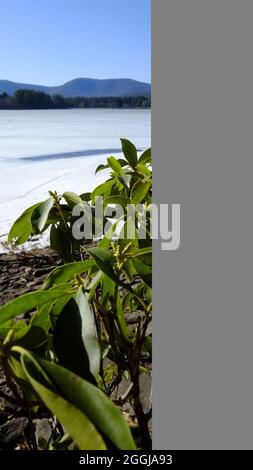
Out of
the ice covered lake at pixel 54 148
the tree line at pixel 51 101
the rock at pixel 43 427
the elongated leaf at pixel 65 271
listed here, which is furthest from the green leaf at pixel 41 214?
the tree line at pixel 51 101

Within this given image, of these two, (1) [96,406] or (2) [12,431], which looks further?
(2) [12,431]

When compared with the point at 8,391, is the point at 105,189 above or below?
above

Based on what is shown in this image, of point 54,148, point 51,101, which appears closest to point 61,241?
point 51,101

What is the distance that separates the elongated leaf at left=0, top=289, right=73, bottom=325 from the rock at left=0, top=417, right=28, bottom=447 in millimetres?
455

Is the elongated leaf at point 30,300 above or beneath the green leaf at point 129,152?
beneath

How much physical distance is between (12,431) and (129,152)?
0.53 meters

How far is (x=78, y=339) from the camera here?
378 mm

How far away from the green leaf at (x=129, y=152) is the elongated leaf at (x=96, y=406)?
0.61m

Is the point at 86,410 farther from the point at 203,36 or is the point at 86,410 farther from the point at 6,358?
the point at 203,36

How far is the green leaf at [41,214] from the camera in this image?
2.10 feet

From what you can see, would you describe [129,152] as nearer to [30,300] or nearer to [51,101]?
[30,300]

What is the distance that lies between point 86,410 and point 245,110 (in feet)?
0.64

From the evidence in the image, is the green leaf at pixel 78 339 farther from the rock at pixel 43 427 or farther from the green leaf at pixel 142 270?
the rock at pixel 43 427
